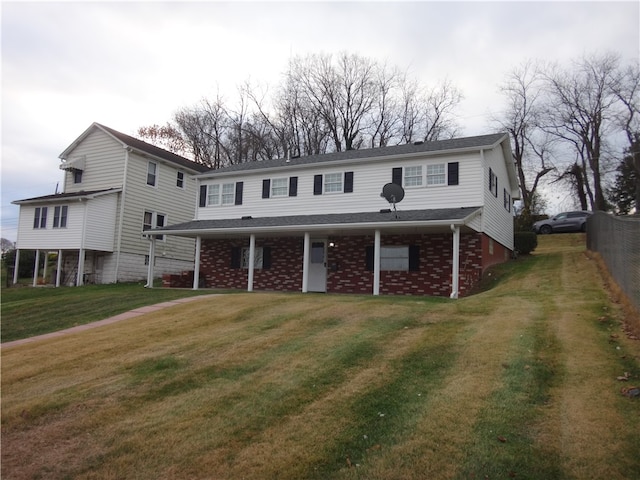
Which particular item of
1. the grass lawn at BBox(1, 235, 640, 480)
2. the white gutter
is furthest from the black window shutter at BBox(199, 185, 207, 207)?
the grass lawn at BBox(1, 235, 640, 480)

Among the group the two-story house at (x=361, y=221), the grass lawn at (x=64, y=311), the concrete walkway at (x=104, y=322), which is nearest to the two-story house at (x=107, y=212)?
the two-story house at (x=361, y=221)

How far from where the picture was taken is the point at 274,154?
39.2 meters

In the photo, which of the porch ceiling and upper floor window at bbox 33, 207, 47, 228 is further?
upper floor window at bbox 33, 207, 47, 228

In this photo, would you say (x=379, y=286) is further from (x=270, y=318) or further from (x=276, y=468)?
(x=276, y=468)

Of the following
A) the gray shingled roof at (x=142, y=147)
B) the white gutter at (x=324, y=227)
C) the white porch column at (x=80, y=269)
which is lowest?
the white porch column at (x=80, y=269)

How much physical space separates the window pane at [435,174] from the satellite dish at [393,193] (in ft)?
4.00

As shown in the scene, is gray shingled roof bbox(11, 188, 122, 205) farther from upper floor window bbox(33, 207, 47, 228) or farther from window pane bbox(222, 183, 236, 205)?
window pane bbox(222, 183, 236, 205)

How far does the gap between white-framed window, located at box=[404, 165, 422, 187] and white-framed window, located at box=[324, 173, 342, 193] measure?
2.79m

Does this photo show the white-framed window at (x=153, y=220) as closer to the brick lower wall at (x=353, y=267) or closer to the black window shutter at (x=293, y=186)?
the brick lower wall at (x=353, y=267)

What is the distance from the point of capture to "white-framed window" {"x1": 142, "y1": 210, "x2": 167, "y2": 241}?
26344 mm

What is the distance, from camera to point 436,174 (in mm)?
17922

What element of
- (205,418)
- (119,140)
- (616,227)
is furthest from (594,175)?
(205,418)

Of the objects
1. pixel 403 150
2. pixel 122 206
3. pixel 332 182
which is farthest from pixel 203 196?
pixel 403 150

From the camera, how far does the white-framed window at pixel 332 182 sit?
19797 mm
